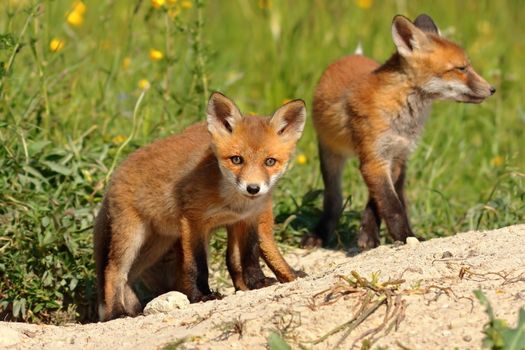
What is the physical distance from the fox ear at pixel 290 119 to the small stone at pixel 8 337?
1941mm

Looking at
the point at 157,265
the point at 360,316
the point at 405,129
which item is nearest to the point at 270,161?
the point at 157,265

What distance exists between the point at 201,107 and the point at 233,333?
3662 millimetres

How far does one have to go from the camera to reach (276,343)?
13.5 feet

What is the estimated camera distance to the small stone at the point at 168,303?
5551 millimetres

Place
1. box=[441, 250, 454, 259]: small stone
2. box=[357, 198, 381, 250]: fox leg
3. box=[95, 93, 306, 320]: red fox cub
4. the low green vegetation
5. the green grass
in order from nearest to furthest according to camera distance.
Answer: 1. the low green vegetation
2. box=[441, 250, 454, 259]: small stone
3. box=[95, 93, 306, 320]: red fox cub
4. the green grass
5. box=[357, 198, 381, 250]: fox leg

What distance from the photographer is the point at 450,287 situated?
4.74m

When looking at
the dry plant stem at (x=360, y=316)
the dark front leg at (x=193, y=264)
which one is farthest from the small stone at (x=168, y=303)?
the dry plant stem at (x=360, y=316)

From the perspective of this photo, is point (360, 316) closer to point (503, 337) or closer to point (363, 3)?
point (503, 337)

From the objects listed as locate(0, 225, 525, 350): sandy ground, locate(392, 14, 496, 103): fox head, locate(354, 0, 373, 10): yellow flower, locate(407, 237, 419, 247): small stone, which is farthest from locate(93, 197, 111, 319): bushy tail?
locate(354, 0, 373, 10): yellow flower

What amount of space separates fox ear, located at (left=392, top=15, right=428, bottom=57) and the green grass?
3.55ft

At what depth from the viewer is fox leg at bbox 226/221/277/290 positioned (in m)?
6.13

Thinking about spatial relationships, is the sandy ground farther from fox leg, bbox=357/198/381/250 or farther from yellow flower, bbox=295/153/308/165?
yellow flower, bbox=295/153/308/165

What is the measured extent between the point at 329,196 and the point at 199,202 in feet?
6.50

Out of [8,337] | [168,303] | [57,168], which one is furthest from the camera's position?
[57,168]
